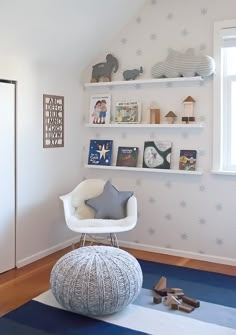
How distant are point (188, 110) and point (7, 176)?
169 cm

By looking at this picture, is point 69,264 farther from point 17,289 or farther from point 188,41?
point 188,41

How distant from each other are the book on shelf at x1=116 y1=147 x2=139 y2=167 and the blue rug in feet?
4.59

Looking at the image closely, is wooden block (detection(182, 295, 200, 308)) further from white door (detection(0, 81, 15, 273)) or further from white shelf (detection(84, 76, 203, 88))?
white shelf (detection(84, 76, 203, 88))

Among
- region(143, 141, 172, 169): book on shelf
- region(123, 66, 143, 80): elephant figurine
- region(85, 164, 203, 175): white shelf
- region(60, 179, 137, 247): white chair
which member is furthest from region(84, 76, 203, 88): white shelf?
region(60, 179, 137, 247): white chair

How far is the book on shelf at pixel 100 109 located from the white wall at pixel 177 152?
96 millimetres

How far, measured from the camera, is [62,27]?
11.9 feet

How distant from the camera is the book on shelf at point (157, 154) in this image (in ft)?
13.1

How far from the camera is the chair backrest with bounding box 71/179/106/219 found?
3883 millimetres

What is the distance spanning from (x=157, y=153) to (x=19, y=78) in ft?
4.70

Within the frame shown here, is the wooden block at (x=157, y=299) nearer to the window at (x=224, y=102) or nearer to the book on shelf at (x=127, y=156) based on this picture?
the window at (x=224, y=102)

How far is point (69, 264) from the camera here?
275cm

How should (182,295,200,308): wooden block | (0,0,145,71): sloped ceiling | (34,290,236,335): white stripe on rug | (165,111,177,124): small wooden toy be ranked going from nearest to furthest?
(34,290,236,335): white stripe on rug
(182,295,200,308): wooden block
(0,0,145,71): sloped ceiling
(165,111,177,124): small wooden toy

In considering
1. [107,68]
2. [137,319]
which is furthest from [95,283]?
[107,68]

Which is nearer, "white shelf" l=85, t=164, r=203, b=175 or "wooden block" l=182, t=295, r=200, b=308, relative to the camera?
"wooden block" l=182, t=295, r=200, b=308
